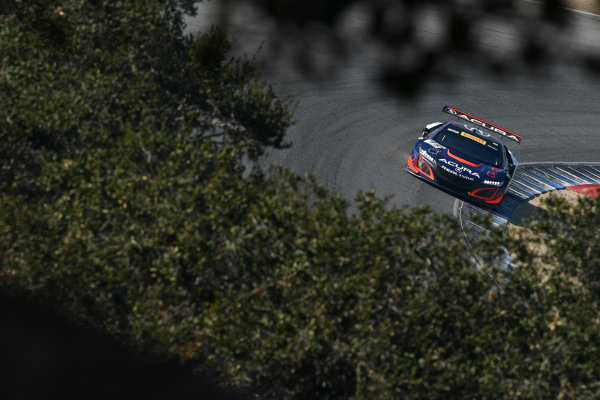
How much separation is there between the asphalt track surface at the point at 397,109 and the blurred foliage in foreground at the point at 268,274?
674 centimetres

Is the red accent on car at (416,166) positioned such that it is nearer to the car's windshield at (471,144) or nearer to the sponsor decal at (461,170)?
the sponsor decal at (461,170)

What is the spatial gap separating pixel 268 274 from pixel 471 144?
32.8 ft

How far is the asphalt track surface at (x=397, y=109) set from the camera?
14914mm

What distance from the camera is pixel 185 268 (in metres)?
6.41

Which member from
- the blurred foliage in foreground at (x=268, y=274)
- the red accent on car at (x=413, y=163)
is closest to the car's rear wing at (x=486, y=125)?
the red accent on car at (x=413, y=163)

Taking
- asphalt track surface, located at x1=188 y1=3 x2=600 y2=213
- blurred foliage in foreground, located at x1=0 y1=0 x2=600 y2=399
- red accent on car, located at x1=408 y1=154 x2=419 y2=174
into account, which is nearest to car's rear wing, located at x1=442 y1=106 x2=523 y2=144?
asphalt track surface, located at x1=188 y1=3 x2=600 y2=213

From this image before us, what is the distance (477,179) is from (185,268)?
9.36 metres

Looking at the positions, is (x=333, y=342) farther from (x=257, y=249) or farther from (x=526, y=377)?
(x=526, y=377)

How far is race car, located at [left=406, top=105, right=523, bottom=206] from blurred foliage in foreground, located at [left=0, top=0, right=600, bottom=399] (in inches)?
277

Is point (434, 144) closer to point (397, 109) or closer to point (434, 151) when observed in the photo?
point (434, 151)

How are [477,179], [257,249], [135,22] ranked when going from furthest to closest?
[477,179] → [135,22] → [257,249]

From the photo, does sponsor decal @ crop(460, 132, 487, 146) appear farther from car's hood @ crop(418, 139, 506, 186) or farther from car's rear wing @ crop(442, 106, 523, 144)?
car's hood @ crop(418, 139, 506, 186)

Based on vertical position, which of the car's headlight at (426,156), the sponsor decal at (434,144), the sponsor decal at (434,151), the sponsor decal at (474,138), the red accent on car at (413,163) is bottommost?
the red accent on car at (413,163)

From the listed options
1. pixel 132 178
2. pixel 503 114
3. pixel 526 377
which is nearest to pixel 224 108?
pixel 132 178
